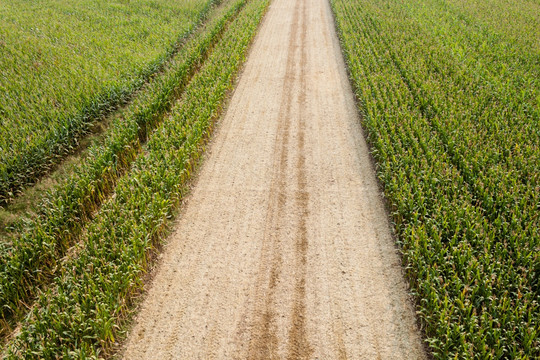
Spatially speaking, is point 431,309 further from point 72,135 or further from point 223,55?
point 223,55

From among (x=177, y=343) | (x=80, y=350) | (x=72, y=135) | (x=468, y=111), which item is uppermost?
(x=468, y=111)

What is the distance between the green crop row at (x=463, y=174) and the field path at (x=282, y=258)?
702 millimetres

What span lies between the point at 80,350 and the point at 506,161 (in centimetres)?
1073

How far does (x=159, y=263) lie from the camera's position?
→ 29.2ft

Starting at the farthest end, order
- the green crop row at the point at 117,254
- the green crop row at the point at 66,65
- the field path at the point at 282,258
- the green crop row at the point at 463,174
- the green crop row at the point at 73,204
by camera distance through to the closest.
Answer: the green crop row at the point at 66,65
the green crop row at the point at 73,204
the field path at the point at 282,258
the green crop row at the point at 463,174
the green crop row at the point at 117,254

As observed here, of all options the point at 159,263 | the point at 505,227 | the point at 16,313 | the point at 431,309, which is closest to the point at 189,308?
the point at 159,263

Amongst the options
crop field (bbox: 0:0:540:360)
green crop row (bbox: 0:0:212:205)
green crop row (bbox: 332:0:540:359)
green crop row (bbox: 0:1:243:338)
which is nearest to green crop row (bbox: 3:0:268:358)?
crop field (bbox: 0:0:540:360)

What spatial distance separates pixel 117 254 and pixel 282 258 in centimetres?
345

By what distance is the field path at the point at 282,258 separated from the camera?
7129 millimetres

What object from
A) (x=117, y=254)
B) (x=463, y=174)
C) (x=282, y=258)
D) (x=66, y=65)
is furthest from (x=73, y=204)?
(x=66, y=65)

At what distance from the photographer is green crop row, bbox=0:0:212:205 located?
1159cm

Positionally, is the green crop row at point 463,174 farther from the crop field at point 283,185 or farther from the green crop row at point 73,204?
the green crop row at point 73,204

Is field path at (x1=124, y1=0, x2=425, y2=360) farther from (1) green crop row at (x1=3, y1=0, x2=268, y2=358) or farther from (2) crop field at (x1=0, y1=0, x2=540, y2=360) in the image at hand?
(1) green crop row at (x1=3, y1=0, x2=268, y2=358)

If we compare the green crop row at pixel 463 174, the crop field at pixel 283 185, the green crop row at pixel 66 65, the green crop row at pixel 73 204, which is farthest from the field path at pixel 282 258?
the green crop row at pixel 66 65
